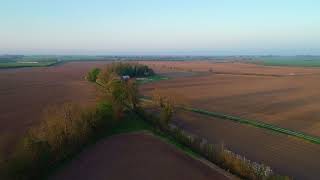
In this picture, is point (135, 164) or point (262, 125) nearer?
point (135, 164)

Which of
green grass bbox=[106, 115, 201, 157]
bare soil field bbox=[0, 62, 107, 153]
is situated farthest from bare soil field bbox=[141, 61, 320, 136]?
bare soil field bbox=[0, 62, 107, 153]

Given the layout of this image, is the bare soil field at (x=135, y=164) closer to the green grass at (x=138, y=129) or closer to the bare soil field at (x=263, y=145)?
the green grass at (x=138, y=129)

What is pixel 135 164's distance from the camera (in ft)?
76.4

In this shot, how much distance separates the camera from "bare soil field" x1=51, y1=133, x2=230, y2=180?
21.5 m

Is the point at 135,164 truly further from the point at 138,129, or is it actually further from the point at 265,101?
the point at 265,101

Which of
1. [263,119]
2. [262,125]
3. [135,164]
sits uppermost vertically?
[135,164]

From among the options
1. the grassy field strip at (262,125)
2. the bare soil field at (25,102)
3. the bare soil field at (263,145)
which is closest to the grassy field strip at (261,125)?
the grassy field strip at (262,125)

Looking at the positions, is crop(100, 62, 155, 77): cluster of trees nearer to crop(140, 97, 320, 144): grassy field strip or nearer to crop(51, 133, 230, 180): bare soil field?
crop(140, 97, 320, 144): grassy field strip

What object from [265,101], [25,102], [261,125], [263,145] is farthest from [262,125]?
[25,102]

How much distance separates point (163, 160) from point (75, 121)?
20.4 feet

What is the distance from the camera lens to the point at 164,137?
94.1ft

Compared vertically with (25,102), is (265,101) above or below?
below

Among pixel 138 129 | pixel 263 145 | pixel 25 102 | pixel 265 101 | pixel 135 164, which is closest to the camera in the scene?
pixel 135 164

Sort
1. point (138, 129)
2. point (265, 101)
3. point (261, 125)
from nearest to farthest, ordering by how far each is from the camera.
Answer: point (138, 129)
point (261, 125)
point (265, 101)
